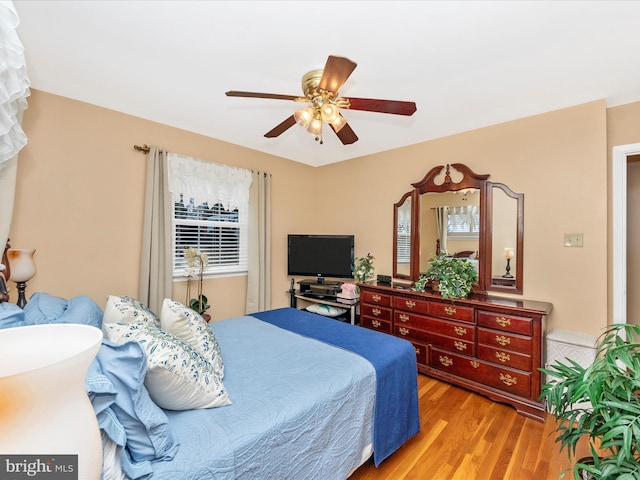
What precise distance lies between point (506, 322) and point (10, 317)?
122 inches

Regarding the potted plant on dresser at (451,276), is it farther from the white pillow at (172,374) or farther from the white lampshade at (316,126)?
the white pillow at (172,374)

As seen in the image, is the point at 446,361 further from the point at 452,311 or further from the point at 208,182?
the point at 208,182

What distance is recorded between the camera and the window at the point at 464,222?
9.48 ft

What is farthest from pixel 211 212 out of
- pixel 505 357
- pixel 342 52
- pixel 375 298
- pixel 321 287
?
pixel 505 357

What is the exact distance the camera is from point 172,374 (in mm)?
1117

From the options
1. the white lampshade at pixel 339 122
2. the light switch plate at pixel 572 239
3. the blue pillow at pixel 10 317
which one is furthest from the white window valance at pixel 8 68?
the light switch plate at pixel 572 239

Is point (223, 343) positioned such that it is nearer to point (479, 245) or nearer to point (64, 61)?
point (64, 61)

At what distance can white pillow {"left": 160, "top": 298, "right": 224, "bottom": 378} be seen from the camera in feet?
4.82

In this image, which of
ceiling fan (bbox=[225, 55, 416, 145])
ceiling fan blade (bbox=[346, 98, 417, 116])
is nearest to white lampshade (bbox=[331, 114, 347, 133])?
ceiling fan (bbox=[225, 55, 416, 145])

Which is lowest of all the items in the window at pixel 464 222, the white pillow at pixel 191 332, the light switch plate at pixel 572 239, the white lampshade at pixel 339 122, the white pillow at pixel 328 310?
the white pillow at pixel 328 310

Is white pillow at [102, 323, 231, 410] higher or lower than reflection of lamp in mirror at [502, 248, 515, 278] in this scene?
lower

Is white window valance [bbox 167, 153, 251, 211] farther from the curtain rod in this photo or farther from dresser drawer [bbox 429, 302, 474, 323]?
dresser drawer [bbox 429, 302, 474, 323]

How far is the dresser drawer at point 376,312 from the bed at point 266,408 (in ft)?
3.42

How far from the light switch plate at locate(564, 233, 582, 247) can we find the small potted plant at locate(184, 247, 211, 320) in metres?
3.46
